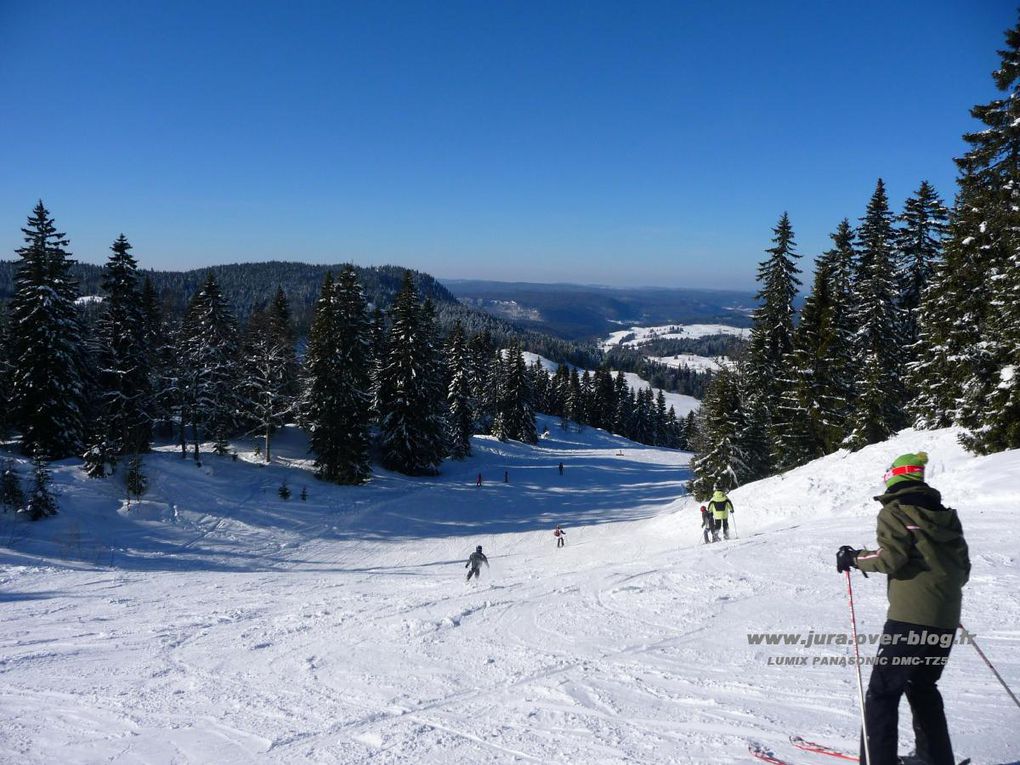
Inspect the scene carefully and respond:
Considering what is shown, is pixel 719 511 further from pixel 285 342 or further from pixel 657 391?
pixel 657 391

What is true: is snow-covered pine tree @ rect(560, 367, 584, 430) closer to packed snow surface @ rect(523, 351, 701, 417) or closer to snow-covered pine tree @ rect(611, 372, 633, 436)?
snow-covered pine tree @ rect(611, 372, 633, 436)

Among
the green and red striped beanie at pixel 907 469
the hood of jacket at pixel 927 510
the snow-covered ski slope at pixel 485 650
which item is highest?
the green and red striped beanie at pixel 907 469

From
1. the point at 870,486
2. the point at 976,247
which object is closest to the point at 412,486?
the point at 870,486

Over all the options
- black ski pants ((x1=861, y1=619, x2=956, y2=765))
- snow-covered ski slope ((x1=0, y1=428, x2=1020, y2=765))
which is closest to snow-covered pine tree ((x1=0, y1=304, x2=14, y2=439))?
snow-covered ski slope ((x1=0, y1=428, x2=1020, y2=765))

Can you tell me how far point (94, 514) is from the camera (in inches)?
864

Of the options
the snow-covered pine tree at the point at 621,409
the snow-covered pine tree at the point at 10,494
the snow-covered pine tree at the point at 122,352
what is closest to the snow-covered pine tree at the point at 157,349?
the snow-covered pine tree at the point at 122,352

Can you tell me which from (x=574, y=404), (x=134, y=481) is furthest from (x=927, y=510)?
(x=574, y=404)

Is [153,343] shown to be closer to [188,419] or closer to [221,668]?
[188,419]

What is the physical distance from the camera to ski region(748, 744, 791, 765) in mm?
4574

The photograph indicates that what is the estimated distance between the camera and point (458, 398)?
4569cm

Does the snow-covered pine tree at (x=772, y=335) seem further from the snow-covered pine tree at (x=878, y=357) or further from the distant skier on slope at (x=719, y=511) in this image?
the distant skier on slope at (x=719, y=511)

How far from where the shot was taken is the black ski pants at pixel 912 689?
3717 mm

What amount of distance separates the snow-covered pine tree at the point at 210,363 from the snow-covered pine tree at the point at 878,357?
99.8 ft

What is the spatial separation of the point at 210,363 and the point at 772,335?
30.5 metres
